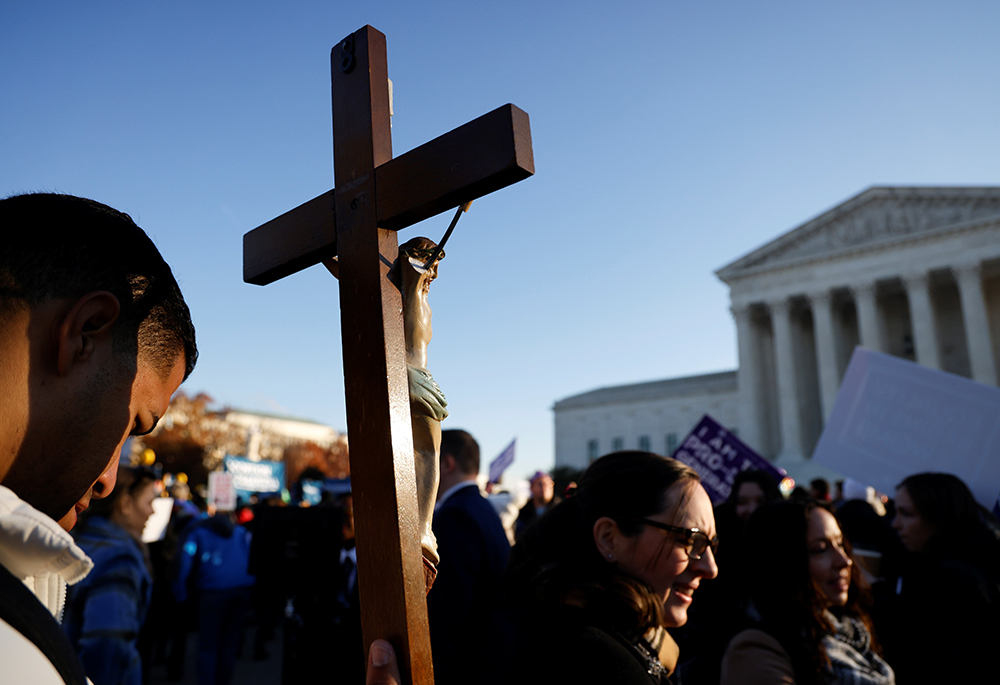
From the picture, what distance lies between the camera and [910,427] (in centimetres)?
604

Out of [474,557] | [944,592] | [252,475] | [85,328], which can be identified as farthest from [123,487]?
[252,475]

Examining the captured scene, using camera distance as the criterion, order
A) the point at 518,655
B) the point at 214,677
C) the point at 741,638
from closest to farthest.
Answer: the point at 518,655 < the point at 741,638 < the point at 214,677

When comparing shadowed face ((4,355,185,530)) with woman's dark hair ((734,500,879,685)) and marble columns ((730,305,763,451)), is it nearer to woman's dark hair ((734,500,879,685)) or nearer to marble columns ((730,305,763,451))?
woman's dark hair ((734,500,879,685))

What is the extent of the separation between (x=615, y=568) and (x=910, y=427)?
4.87 m

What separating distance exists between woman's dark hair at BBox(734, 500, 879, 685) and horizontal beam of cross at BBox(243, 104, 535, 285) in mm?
2371

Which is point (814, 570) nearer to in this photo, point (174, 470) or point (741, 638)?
point (741, 638)

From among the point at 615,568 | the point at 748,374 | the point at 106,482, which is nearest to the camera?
the point at 106,482

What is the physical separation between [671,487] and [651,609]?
0.42 meters

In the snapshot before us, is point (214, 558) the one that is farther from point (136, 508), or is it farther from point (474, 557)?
point (474, 557)

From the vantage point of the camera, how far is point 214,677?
6820 millimetres

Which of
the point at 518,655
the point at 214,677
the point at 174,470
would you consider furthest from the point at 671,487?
the point at 174,470

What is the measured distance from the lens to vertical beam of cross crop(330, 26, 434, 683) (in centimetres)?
126

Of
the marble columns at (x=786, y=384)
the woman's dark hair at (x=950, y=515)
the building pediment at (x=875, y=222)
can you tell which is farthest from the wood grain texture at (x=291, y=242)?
the building pediment at (x=875, y=222)

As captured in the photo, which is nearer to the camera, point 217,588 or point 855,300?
point 217,588
